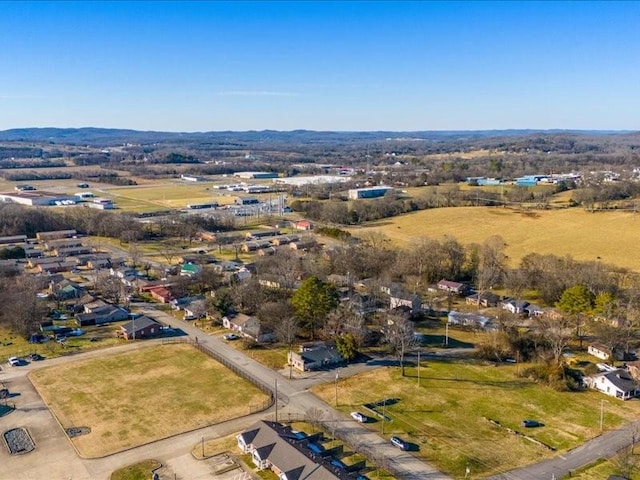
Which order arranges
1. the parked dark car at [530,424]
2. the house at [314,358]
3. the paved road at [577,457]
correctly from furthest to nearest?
the house at [314,358] < the parked dark car at [530,424] < the paved road at [577,457]

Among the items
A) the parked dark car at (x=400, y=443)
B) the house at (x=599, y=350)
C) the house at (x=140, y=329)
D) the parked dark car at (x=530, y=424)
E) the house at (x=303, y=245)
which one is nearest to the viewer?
the parked dark car at (x=400, y=443)

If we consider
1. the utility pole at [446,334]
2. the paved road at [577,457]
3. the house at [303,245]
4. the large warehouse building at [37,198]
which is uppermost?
the large warehouse building at [37,198]

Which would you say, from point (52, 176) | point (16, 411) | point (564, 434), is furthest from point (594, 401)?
point (52, 176)

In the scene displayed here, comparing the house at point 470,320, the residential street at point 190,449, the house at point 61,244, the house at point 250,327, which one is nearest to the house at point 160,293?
the house at point 250,327

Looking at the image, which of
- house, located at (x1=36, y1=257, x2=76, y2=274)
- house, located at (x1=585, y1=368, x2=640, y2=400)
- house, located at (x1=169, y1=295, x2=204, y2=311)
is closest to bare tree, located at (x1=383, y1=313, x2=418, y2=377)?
house, located at (x1=585, y1=368, x2=640, y2=400)

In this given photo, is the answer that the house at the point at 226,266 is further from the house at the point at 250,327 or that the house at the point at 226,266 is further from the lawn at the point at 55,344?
the lawn at the point at 55,344

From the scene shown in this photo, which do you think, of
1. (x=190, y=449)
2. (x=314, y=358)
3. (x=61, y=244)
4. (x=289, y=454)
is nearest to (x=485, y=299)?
(x=314, y=358)
